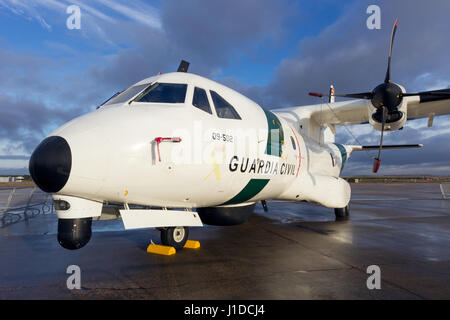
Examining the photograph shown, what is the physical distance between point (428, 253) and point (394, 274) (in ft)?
6.35

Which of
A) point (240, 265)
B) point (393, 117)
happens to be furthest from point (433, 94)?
point (240, 265)

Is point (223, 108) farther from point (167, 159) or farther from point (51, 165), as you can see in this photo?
point (51, 165)

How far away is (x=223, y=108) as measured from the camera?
5789 millimetres

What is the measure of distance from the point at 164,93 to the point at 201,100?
2.13 feet

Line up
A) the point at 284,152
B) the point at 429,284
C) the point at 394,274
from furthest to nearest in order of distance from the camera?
the point at 284,152 → the point at 394,274 → the point at 429,284

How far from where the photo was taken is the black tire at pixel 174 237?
6129mm

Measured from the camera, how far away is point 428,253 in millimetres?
5898

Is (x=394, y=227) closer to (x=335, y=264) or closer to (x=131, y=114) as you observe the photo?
(x=335, y=264)

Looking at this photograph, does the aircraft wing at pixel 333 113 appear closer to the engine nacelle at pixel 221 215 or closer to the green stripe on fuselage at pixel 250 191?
the green stripe on fuselage at pixel 250 191

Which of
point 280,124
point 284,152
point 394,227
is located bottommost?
point 394,227

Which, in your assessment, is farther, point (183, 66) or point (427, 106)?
point (427, 106)

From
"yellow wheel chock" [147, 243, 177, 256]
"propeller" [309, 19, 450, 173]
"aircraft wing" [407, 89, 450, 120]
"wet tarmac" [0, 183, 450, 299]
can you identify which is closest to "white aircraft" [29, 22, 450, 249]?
"yellow wheel chock" [147, 243, 177, 256]

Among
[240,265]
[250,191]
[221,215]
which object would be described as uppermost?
[250,191]
